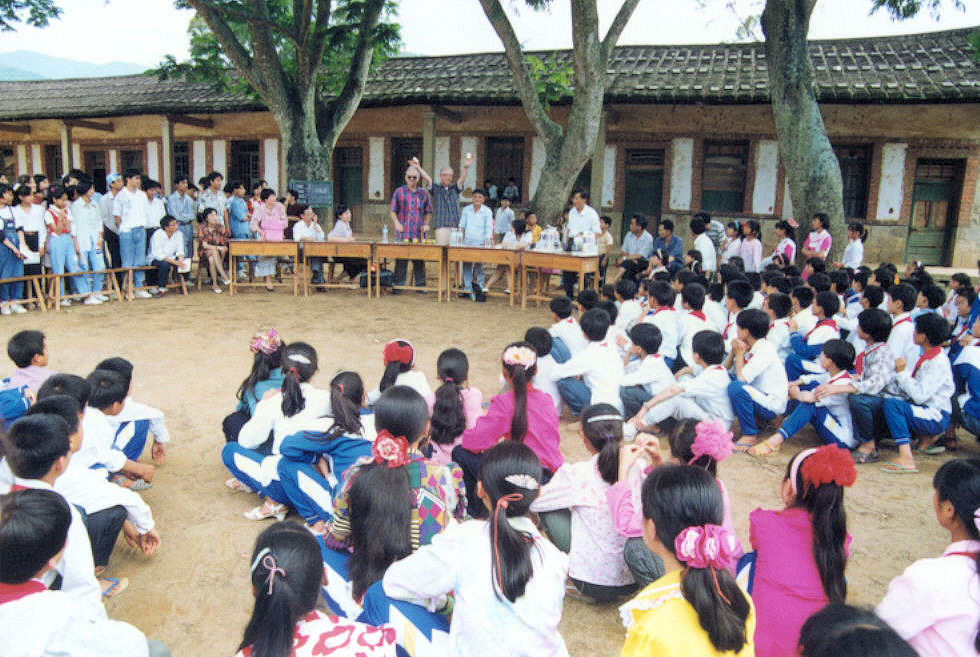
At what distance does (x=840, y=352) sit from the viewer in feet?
14.8

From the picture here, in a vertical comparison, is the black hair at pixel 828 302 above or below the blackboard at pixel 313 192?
below

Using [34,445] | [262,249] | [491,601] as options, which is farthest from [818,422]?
[262,249]

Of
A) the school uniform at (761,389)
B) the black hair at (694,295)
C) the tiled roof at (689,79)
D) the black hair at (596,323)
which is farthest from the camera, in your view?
the tiled roof at (689,79)

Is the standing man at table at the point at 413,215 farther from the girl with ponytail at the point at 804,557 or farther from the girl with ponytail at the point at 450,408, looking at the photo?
the girl with ponytail at the point at 804,557

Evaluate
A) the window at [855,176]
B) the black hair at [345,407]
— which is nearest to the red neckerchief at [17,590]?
the black hair at [345,407]

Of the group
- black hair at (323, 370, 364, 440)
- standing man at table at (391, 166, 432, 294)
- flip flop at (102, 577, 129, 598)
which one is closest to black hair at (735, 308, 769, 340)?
black hair at (323, 370, 364, 440)

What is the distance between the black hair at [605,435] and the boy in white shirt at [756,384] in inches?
80.8

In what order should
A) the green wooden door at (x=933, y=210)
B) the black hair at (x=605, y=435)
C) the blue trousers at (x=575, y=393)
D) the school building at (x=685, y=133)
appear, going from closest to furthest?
the black hair at (x=605, y=435)
the blue trousers at (x=575, y=393)
the school building at (x=685, y=133)
the green wooden door at (x=933, y=210)

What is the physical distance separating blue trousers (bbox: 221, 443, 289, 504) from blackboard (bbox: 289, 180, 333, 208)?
860cm

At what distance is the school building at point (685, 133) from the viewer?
12.7 m

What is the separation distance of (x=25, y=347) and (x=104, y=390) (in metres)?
0.75

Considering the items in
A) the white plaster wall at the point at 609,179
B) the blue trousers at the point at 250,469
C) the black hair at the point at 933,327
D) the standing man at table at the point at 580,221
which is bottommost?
the blue trousers at the point at 250,469

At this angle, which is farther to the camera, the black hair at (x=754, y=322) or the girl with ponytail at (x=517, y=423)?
the black hair at (x=754, y=322)

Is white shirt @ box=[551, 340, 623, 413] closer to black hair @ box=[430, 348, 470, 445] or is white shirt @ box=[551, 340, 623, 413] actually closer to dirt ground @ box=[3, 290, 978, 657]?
dirt ground @ box=[3, 290, 978, 657]
